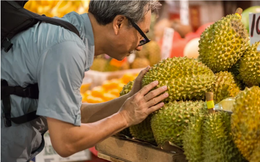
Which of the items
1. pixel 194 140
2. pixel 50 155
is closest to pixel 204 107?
pixel 194 140

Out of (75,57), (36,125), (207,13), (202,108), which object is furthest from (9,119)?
(207,13)

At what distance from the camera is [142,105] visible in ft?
5.76

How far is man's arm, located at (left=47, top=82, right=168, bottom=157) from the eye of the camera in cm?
151

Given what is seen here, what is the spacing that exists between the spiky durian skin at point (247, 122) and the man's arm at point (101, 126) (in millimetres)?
517

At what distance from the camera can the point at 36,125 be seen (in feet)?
5.59

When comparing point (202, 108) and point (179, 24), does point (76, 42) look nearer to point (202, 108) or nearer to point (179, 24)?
point (202, 108)

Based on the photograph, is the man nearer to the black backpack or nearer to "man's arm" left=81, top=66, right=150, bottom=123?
the black backpack

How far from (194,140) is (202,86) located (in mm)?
401

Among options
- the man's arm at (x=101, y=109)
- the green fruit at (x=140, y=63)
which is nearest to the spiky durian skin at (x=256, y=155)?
the man's arm at (x=101, y=109)

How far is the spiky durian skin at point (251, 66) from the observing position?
179 cm

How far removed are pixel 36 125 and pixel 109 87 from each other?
2.00 metres

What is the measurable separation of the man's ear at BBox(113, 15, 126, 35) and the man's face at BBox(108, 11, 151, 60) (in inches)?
0.6

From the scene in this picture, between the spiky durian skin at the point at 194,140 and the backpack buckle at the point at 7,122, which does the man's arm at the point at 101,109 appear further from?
the backpack buckle at the point at 7,122

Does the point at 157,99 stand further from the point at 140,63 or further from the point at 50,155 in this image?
the point at 140,63
